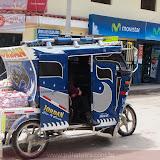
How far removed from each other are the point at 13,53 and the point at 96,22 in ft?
33.4

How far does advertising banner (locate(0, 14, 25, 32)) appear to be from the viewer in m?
13.6

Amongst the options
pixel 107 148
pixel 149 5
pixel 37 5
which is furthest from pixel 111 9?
pixel 107 148

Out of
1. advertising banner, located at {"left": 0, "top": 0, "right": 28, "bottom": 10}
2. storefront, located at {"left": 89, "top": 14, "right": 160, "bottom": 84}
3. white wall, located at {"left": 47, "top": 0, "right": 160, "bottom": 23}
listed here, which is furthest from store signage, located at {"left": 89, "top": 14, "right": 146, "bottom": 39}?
advertising banner, located at {"left": 0, "top": 0, "right": 28, "bottom": 10}

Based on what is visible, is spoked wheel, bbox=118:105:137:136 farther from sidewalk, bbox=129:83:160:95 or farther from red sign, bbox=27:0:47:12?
sidewalk, bbox=129:83:160:95

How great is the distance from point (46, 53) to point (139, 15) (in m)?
13.7

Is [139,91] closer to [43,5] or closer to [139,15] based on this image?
[139,15]

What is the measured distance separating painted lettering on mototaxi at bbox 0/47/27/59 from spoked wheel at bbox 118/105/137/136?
2.69 m

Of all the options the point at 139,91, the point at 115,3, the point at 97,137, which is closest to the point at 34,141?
the point at 97,137

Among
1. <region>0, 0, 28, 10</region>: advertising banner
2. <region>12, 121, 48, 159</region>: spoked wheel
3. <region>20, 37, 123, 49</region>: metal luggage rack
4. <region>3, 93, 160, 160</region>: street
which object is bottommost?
<region>3, 93, 160, 160</region>: street

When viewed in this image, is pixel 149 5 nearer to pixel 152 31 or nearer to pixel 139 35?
pixel 152 31

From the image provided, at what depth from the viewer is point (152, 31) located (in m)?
18.7

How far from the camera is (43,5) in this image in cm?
1408

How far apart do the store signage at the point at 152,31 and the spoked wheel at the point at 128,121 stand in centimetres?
1163

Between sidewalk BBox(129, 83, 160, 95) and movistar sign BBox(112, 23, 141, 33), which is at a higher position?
movistar sign BBox(112, 23, 141, 33)
